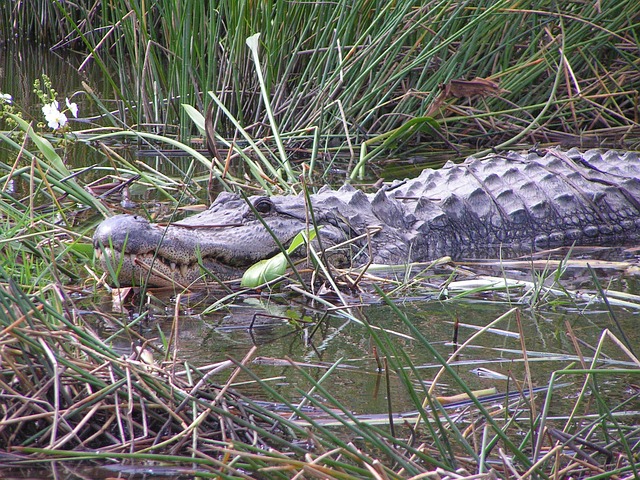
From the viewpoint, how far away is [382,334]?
104 inches

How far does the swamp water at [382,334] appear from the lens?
2156 mm

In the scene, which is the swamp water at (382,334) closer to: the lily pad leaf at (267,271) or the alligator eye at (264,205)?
the lily pad leaf at (267,271)

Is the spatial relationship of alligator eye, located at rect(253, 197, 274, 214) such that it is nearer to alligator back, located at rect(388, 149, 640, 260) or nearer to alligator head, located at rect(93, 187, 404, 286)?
alligator head, located at rect(93, 187, 404, 286)

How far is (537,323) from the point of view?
9.40 ft

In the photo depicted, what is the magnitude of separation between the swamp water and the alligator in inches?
8.0

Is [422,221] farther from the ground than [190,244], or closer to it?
closer to it

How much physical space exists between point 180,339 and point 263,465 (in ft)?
3.77

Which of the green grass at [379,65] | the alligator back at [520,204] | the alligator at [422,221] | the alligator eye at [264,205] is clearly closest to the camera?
the alligator at [422,221]

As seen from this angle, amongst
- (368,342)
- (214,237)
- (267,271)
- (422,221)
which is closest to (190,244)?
(214,237)

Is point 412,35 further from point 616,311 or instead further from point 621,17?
point 616,311

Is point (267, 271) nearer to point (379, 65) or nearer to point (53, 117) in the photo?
point (53, 117)

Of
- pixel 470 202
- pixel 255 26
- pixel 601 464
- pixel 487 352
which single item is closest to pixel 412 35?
pixel 255 26

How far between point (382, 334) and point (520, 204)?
2080mm

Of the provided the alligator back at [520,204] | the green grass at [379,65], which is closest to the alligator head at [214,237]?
the alligator back at [520,204]
